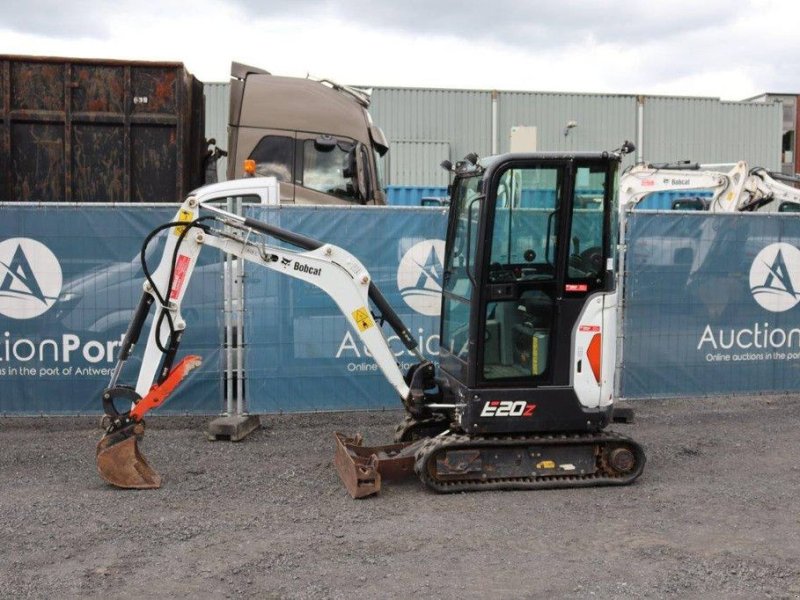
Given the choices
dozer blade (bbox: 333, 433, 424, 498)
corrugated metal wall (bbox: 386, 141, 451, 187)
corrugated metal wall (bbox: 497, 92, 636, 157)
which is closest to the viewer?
dozer blade (bbox: 333, 433, 424, 498)

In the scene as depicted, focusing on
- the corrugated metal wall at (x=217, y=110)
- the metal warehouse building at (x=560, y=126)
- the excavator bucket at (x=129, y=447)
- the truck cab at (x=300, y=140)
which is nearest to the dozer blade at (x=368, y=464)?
the excavator bucket at (x=129, y=447)

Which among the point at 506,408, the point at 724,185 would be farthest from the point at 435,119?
the point at 506,408

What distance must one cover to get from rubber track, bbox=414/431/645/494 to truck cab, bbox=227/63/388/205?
555cm

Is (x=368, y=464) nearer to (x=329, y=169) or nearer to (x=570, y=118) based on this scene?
(x=329, y=169)

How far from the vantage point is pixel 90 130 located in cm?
1141

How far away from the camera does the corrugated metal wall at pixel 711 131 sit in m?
31.1

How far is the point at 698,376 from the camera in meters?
9.39

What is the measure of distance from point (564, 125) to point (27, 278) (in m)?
24.5

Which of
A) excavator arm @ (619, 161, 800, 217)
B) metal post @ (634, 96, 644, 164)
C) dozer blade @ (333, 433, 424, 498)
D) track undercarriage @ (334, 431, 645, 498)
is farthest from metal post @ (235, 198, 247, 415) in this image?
metal post @ (634, 96, 644, 164)

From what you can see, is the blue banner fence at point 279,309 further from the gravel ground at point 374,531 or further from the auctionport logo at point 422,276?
the gravel ground at point 374,531

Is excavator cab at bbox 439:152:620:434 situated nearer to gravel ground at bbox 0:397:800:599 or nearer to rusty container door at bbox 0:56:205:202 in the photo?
Result: gravel ground at bbox 0:397:800:599

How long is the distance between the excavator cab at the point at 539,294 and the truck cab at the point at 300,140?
5160mm

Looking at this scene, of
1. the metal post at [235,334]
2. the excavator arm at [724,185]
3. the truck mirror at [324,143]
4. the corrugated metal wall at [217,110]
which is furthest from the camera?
the corrugated metal wall at [217,110]

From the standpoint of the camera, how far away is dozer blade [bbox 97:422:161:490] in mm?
6391
